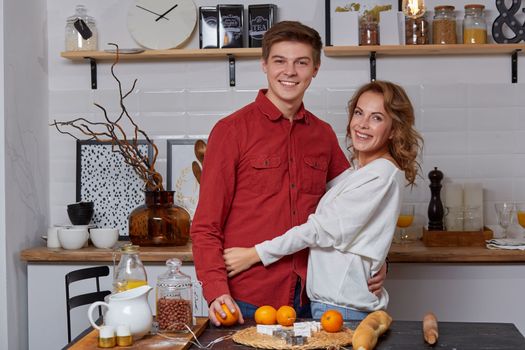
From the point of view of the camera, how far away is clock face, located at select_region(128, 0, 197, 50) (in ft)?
14.1

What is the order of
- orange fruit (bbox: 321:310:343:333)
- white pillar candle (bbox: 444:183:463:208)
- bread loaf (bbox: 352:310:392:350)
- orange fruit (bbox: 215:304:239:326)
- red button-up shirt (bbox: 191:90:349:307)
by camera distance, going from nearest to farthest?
bread loaf (bbox: 352:310:392:350), orange fruit (bbox: 321:310:343:333), orange fruit (bbox: 215:304:239:326), red button-up shirt (bbox: 191:90:349:307), white pillar candle (bbox: 444:183:463:208)

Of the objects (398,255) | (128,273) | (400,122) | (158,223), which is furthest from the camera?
(158,223)

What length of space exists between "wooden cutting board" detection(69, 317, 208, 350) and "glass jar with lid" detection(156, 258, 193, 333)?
35 mm

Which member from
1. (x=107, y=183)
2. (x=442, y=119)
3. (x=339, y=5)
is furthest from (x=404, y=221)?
(x=107, y=183)

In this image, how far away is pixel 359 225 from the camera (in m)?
2.58

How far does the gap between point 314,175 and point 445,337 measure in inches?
33.8

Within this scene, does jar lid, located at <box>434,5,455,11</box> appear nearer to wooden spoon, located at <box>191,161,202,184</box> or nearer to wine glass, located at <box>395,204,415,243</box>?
wine glass, located at <box>395,204,415,243</box>

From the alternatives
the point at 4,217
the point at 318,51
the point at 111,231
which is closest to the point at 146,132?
the point at 111,231

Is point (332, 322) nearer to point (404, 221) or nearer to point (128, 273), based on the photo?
point (128, 273)

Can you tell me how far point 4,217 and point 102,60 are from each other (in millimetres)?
1067

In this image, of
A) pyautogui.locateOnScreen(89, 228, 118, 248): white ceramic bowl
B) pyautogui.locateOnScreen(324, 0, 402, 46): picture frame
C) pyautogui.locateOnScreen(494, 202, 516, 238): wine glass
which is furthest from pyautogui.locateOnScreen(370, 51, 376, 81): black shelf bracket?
pyautogui.locateOnScreen(89, 228, 118, 248): white ceramic bowl

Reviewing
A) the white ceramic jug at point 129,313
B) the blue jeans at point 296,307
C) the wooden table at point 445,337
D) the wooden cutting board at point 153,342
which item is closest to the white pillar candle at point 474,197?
the blue jeans at point 296,307

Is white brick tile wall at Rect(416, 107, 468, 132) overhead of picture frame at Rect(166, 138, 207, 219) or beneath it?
overhead

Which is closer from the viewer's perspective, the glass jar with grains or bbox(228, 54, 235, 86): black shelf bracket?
the glass jar with grains
